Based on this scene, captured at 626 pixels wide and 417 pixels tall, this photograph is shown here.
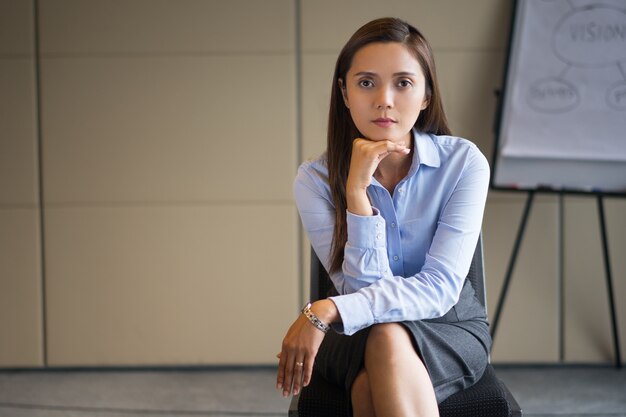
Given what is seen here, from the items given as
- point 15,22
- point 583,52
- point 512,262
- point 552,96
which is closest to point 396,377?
point 512,262

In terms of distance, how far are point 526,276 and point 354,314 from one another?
6.42 ft

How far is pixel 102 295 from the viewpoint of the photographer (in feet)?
10.9

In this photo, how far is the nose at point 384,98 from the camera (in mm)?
1672

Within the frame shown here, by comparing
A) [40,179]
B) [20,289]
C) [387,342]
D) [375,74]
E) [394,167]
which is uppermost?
[375,74]

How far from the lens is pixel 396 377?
1.41 meters

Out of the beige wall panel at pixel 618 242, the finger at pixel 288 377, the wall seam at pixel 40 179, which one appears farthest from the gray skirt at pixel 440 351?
the wall seam at pixel 40 179

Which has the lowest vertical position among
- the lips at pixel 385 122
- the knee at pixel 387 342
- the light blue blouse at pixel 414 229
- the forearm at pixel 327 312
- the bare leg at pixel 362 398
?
the bare leg at pixel 362 398

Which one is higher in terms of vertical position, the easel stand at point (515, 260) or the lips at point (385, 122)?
the lips at point (385, 122)

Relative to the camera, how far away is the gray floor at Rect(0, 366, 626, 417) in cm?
283

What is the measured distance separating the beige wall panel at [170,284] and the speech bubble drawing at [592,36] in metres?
1.28

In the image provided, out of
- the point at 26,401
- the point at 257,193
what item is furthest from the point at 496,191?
the point at 26,401

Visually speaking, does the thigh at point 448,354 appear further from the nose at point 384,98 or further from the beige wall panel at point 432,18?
the beige wall panel at point 432,18

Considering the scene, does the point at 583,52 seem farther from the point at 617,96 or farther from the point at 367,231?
the point at 367,231

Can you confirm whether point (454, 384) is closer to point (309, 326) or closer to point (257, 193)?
point (309, 326)
